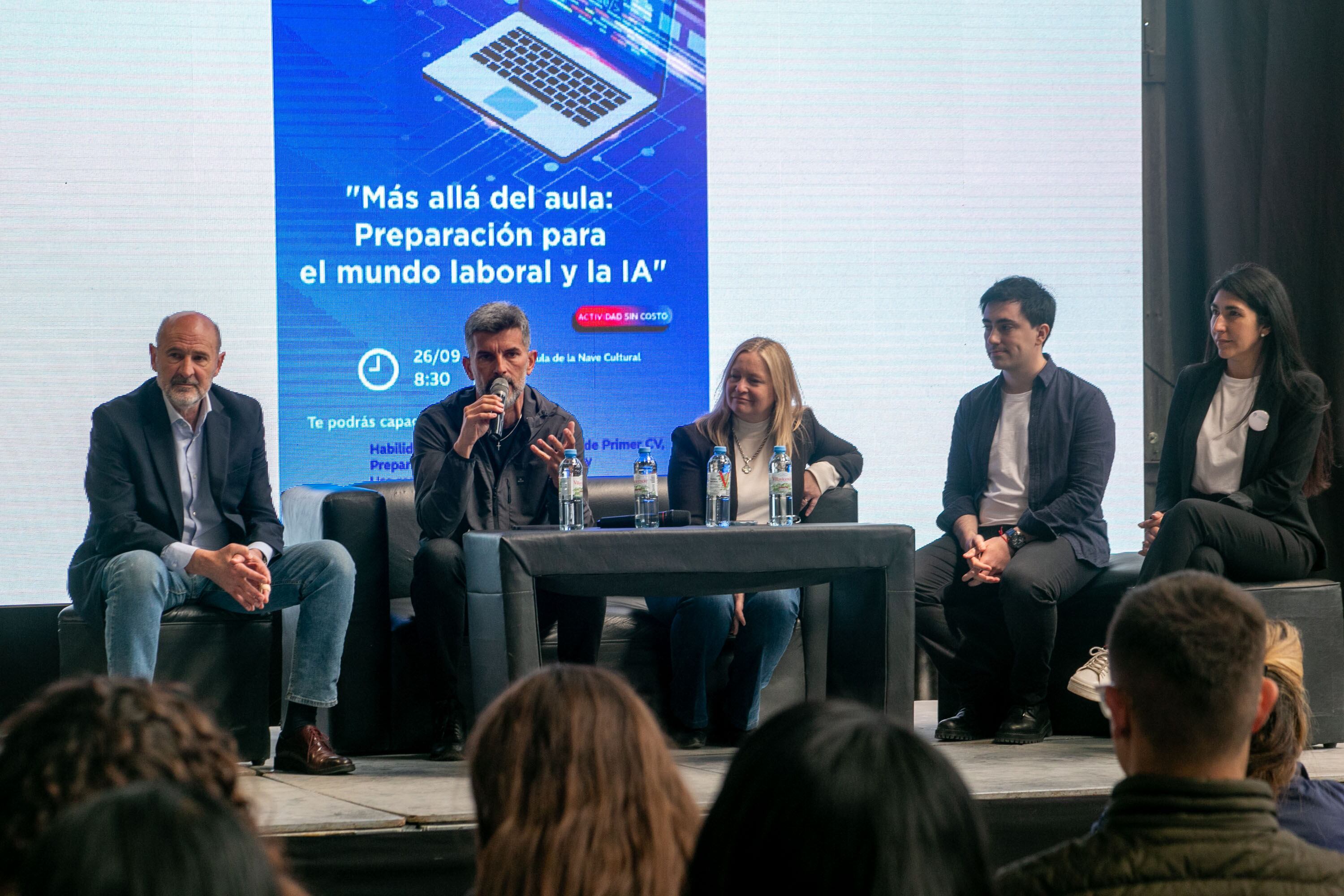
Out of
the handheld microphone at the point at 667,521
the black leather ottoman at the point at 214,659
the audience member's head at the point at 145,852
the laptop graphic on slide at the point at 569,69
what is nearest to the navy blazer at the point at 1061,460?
the handheld microphone at the point at 667,521

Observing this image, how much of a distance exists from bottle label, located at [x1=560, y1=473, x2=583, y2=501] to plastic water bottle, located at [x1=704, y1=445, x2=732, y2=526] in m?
0.32

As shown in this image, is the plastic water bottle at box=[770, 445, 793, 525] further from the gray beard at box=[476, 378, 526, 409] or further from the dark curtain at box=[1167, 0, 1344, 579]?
the dark curtain at box=[1167, 0, 1344, 579]

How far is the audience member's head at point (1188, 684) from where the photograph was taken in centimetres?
118

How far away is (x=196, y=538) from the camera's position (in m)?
3.16

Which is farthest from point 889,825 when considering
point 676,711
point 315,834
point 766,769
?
point 676,711

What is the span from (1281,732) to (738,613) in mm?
1786

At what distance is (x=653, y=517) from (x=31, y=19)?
93.8 inches

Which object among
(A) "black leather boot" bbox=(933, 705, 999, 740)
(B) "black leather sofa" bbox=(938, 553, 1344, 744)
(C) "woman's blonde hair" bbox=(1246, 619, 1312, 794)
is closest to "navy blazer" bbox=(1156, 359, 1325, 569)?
(B) "black leather sofa" bbox=(938, 553, 1344, 744)

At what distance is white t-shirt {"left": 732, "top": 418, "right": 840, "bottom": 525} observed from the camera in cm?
346

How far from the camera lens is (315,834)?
2.32 metres

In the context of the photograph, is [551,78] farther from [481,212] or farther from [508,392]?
[508,392]

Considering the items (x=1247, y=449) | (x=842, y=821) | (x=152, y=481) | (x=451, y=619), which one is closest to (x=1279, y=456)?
(x=1247, y=449)

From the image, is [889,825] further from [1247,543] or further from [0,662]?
[0,662]

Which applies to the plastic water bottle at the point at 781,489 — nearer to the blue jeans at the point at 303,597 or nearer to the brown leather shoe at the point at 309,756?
the blue jeans at the point at 303,597
